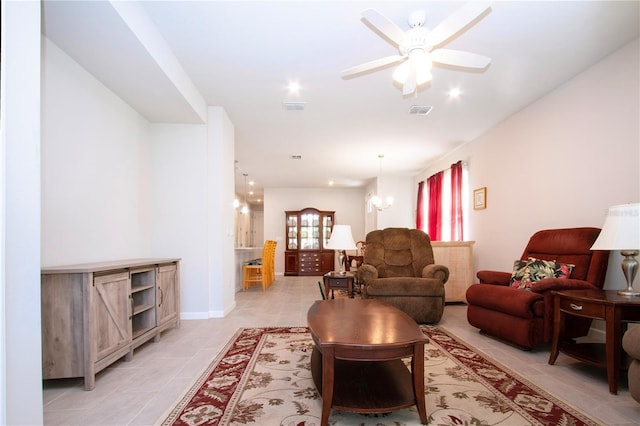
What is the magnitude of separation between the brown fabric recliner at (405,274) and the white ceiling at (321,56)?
1682 mm

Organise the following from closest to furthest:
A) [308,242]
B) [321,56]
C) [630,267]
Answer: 1. [630,267]
2. [321,56]
3. [308,242]

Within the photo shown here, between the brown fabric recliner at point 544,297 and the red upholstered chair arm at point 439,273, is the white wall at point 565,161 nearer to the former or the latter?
the brown fabric recliner at point 544,297

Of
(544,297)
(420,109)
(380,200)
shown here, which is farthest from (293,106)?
(380,200)

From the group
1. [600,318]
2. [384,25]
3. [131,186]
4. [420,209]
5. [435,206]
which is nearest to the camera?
[384,25]

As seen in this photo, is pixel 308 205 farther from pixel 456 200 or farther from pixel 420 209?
pixel 456 200

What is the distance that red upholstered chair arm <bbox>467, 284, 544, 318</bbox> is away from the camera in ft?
8.97

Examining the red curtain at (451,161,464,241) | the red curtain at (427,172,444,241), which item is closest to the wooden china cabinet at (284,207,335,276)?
the red curtain at (427,172,444,241)

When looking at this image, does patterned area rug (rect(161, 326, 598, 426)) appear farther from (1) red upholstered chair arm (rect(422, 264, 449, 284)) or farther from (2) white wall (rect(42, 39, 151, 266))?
(2) white wall (rect(42, 39, 151, 266))

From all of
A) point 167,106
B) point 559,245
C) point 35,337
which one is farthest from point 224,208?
point 559,245

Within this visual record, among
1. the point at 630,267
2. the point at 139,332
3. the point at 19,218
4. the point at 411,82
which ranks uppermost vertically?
the point at 411,82

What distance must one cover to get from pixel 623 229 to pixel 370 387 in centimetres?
206

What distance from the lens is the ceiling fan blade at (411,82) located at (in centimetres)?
212

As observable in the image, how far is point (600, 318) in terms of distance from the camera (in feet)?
7.07

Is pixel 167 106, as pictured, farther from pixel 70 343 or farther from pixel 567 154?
pixel 567 154
